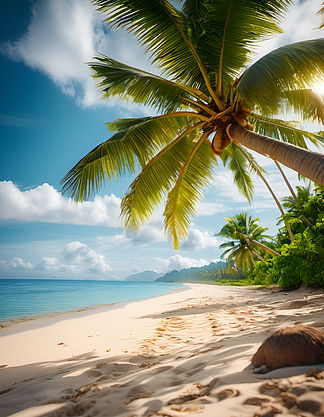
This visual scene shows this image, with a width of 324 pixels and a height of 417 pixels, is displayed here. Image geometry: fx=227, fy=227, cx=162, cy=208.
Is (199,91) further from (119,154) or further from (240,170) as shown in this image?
(240,170)

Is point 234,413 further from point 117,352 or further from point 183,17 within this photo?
point 183,17

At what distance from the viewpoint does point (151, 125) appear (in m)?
4.70

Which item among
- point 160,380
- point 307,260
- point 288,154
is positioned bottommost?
point 160,380

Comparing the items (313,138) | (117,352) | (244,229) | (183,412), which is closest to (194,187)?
(313,138)

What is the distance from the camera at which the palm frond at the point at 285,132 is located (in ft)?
15.5

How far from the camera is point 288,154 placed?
2.87 metres

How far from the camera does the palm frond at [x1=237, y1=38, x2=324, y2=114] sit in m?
3.15

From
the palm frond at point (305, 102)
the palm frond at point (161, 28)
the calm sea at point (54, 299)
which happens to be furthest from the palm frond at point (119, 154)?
the calm sea at point (54, 299)

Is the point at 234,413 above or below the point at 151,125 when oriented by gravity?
below

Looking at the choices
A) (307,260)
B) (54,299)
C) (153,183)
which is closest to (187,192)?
(153,183)

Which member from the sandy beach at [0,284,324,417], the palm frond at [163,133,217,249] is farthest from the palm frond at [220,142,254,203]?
the sandy beach at [0,284,324,417]

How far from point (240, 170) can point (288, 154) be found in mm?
4303

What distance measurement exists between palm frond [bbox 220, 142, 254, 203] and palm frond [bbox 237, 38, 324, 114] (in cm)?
343

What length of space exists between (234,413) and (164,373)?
2.77 feet
